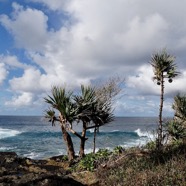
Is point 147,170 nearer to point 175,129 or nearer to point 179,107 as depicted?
point 175,129

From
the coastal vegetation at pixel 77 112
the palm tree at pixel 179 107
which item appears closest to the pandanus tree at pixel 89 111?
the coastal vegetation at pixel 77 112

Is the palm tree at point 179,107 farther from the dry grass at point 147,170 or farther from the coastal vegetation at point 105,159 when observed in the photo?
the dry grass at point 147,170

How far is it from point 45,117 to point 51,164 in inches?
94.8

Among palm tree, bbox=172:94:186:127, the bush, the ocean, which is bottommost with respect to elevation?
the ocean

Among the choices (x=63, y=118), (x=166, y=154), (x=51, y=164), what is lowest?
(x=51, y=164)

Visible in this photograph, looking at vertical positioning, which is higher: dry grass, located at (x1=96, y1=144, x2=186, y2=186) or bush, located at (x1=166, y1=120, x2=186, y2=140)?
bush, located at (x1=166, y1=120, x2=186, y2=140)

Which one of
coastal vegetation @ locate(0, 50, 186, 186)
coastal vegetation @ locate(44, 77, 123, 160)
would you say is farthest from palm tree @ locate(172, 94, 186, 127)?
coastal vegetation @ locate(44, 77, 123, 160)

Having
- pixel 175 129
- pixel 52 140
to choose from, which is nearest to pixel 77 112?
pixel 175 129

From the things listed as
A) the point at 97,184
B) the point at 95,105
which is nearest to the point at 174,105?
the point at 95,105

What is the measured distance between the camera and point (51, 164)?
51.2ft

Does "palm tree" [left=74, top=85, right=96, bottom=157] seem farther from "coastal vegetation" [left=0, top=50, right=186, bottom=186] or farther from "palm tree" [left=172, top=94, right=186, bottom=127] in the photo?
"palm tree" [left=172, top=94, right=186, bottom=127]

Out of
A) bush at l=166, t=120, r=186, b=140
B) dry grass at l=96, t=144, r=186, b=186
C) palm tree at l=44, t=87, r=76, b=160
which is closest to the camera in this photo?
dry grass at l=96, t=144, r=186, b=186

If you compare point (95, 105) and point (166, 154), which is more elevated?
point (95, 105)

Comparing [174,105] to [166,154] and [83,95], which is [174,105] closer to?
[83,95]
